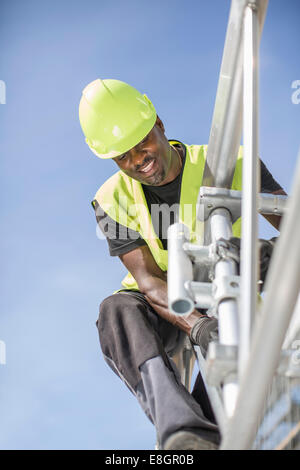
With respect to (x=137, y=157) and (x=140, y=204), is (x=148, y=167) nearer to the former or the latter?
(x=137, y=157)

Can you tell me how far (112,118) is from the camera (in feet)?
9.68

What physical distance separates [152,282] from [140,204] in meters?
0.45

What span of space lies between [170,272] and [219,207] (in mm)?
539

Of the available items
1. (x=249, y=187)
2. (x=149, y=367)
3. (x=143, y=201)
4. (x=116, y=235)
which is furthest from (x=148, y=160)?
(x=249, y=187)

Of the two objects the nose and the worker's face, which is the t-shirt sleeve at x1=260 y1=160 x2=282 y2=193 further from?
the nose

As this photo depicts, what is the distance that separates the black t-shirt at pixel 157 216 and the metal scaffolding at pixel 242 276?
607 millimetres

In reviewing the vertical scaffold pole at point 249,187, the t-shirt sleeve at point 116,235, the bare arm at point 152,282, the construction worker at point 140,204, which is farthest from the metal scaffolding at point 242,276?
the t-shirt sleeve at point 116,235

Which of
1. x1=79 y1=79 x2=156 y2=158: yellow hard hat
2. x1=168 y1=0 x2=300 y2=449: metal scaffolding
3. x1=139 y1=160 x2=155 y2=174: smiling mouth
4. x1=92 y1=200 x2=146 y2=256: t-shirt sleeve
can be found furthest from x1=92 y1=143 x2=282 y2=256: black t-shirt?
x1=168 y1=0 x2=300 y2=449: metal scaffolding

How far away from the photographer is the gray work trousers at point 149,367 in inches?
77.1

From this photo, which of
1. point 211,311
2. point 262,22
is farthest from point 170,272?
point 262,22

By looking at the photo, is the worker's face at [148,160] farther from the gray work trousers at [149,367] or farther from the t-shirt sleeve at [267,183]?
the gray work trousers at [149,367]

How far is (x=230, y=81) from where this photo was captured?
85.4 inches

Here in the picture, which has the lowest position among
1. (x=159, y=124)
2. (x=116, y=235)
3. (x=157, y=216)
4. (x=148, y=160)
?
(x=116, y=235)

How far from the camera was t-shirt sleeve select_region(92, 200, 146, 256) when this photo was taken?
312 centimetres
